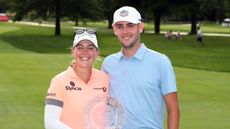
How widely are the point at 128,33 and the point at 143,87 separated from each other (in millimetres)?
448

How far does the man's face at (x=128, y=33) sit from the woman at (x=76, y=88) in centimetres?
23

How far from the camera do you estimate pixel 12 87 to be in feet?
50.3

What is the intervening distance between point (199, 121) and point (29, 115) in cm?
338

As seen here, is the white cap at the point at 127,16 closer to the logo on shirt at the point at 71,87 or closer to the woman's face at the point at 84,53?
the woman's face at the point at 84,53

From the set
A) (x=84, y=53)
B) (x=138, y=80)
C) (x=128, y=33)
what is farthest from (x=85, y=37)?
(x=138, y=80)

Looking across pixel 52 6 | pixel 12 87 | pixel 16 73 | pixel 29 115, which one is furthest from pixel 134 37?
pixel 52 6

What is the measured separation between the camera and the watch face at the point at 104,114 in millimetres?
3949

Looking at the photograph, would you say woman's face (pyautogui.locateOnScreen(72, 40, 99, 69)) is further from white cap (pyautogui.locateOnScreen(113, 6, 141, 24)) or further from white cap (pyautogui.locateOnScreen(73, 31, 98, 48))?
white cap (pyautogui.locateOnScreen(113, 6, 141, 24))

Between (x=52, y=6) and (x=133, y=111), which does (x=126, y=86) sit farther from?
(x=52, y=6)

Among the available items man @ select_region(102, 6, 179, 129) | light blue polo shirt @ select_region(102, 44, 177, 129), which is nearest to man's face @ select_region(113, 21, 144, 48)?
man @ select_region(102, 6, 179, 129)

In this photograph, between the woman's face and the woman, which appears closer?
the woman

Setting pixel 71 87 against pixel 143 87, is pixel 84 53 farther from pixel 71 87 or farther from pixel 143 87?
pixel 143 87

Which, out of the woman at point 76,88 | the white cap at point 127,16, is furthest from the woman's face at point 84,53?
the white cap at point 127,16

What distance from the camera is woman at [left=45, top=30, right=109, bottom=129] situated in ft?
13.0
